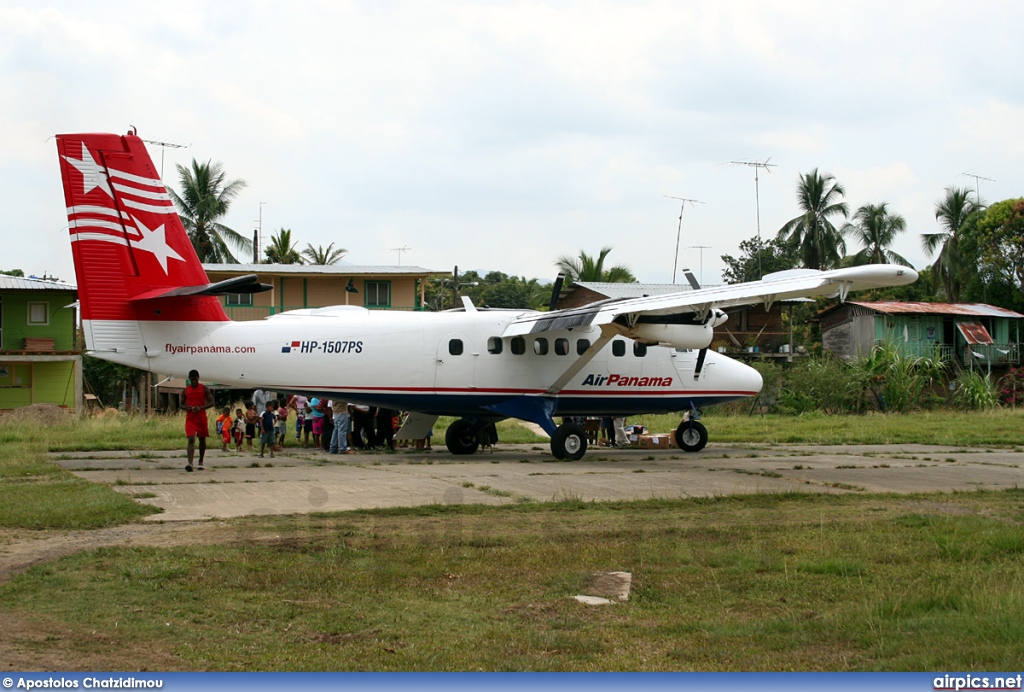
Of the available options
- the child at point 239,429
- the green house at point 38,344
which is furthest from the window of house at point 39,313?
the child at point 239,429

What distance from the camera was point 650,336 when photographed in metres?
19.9

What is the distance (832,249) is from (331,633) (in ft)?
205

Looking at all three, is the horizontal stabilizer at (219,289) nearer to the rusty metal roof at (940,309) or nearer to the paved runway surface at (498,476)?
the paved runway surface at (498,476)

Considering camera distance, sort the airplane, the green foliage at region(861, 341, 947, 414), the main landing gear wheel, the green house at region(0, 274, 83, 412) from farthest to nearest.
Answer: the green house at region(0, 274, 83, 412) → the green foliage at region(861, 341, 947, 414) → the main landing gear wheel → the airplane

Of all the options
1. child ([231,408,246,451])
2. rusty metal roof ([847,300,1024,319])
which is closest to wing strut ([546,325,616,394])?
child ([231,408,246,451])

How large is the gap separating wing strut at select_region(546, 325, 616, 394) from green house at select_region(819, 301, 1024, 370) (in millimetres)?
28862

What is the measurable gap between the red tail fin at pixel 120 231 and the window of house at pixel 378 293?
2919 cm

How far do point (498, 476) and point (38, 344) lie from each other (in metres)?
32.0

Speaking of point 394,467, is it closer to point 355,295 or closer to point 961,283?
point 355,295

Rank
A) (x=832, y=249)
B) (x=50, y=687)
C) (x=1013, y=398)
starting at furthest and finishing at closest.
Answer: (x=832, y=249) → (x=1013, y=398) → (x=50, y=687)

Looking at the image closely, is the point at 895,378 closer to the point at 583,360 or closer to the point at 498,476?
the point at 583,360

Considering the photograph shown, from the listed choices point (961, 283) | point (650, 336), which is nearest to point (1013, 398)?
point (961, 283)

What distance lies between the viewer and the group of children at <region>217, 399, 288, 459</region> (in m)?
20.0

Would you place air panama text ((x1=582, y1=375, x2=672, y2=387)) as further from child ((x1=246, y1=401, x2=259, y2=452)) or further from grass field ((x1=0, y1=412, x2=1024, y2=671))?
grass field ((x1=0, y1=412, x2=1024, y2=671))
